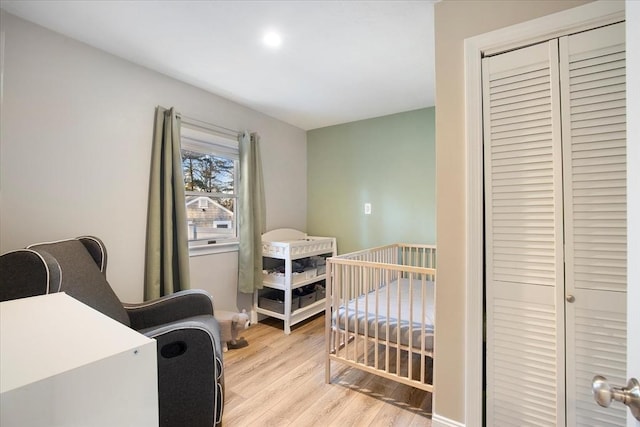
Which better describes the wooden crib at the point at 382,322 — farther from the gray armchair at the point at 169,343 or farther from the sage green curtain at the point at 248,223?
the sage green curtain at the point at 248,223

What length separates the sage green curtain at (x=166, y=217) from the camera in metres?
2.09

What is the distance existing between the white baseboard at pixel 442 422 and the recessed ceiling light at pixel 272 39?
7.61ft

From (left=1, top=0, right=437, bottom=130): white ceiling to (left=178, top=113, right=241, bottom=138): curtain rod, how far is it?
295 mm

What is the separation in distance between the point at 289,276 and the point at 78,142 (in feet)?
6.16

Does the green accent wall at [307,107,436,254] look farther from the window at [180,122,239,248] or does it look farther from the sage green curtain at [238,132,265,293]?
the window at [180,122,239,248]

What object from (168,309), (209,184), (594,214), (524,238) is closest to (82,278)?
(168,309)

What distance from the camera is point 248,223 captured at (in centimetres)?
276

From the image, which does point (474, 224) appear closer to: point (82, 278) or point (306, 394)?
point (306, 394)

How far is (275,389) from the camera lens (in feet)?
6.16

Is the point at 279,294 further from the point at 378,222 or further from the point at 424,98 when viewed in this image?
the point at 424,98

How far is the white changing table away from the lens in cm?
273

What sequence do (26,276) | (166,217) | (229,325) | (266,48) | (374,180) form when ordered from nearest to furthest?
(26,276), (266,48), (166,217), (229,325), (374,180)

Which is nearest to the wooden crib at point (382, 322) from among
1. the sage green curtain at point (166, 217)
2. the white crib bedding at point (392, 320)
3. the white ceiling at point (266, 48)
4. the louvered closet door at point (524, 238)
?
the white crib bedding at point (392, 320)

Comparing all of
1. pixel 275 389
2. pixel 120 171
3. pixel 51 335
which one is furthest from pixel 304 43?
pixel 275 389
